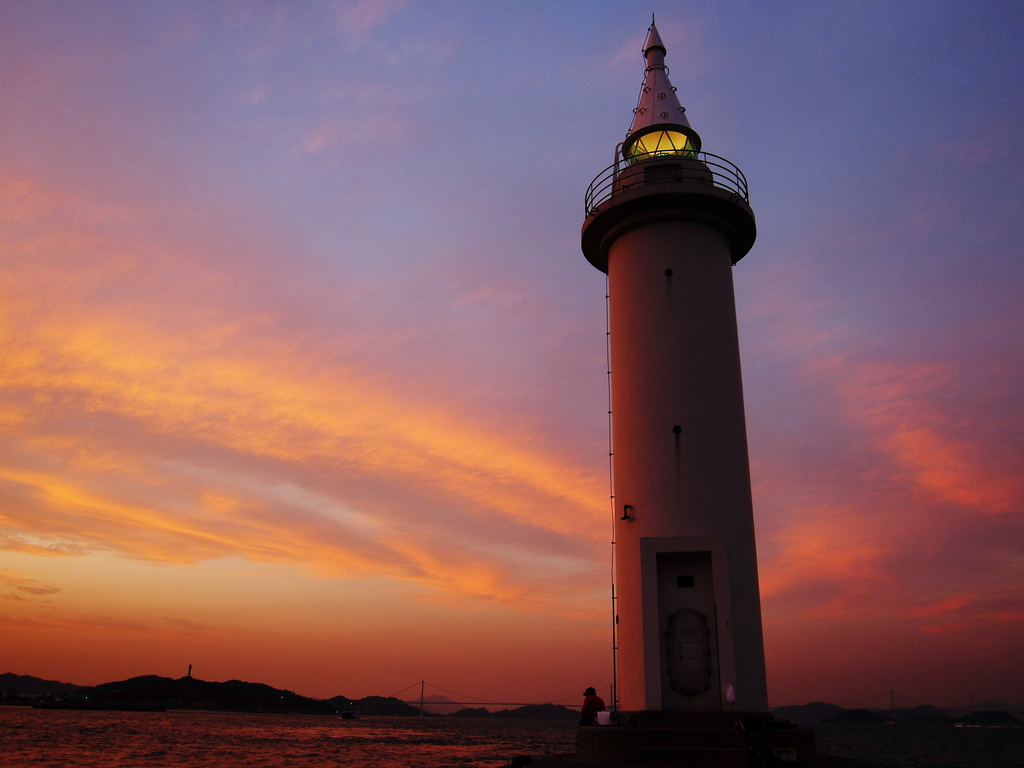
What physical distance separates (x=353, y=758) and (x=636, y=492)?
122ft

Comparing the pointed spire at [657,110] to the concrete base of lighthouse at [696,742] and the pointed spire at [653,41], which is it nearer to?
the pointed spire at [653,41]

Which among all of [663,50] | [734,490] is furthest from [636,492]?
[663,50]

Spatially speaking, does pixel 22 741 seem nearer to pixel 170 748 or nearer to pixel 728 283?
pixel 170 748

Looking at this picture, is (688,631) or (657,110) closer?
(688,631)

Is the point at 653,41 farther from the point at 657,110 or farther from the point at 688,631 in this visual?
the point at 688,631

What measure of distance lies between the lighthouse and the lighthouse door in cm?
2

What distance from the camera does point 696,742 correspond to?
13.6 m

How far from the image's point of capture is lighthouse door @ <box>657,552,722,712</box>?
49.7 feet

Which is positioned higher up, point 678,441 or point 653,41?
point 653,41

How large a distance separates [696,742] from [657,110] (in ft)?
49.7

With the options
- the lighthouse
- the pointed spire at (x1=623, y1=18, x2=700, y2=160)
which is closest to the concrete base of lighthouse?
the lighthouse

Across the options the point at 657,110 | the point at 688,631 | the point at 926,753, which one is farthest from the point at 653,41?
the point at 926,753

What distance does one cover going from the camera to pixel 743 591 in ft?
51.5

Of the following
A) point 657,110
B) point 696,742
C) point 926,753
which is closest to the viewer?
point 696,742
